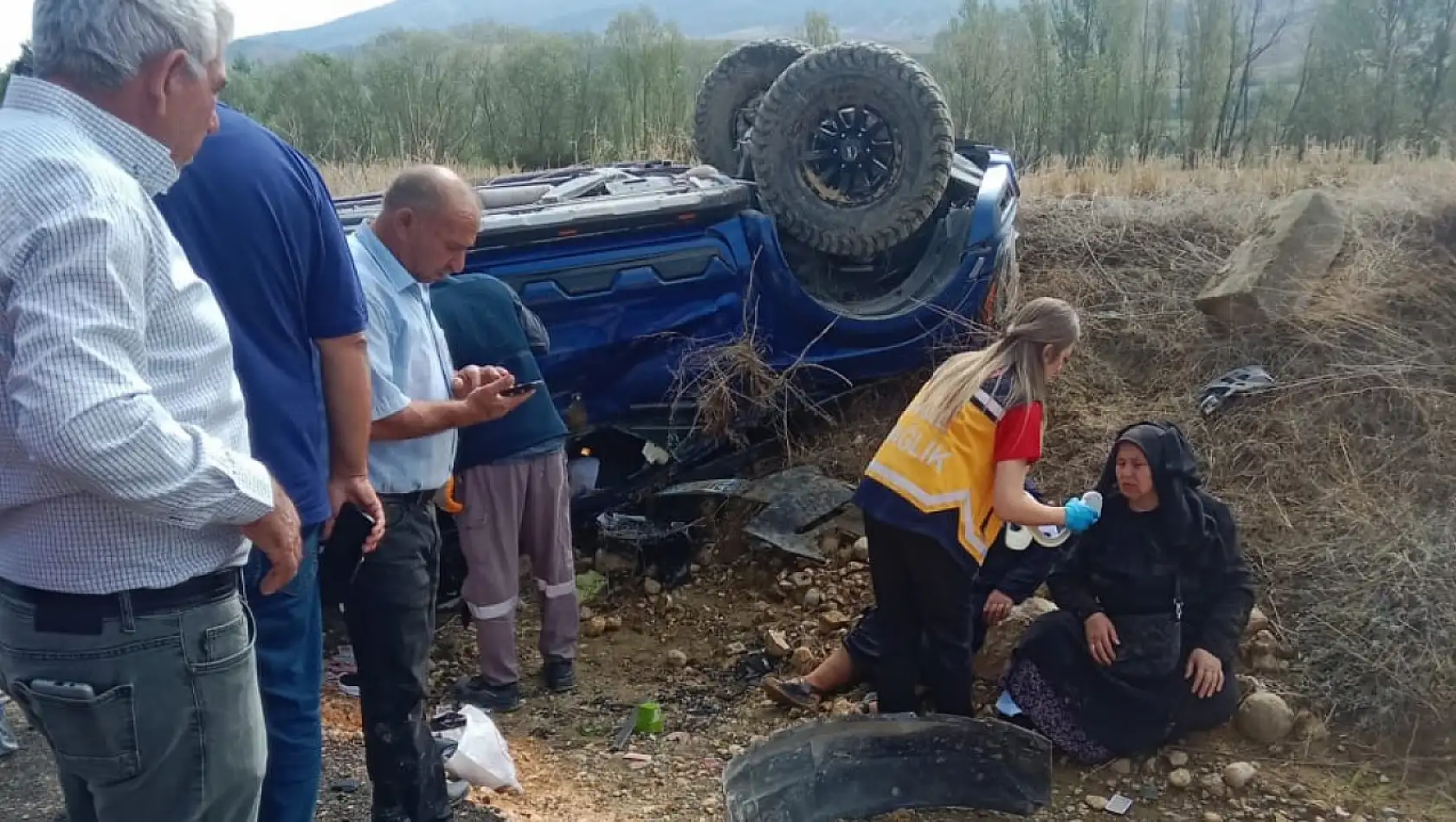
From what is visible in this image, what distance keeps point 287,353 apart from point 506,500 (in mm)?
1776

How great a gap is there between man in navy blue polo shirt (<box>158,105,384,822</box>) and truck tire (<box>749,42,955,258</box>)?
3.07 m

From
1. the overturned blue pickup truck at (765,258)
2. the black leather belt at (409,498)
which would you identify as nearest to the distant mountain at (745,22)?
the overturned blue pickup truck at (765,258)

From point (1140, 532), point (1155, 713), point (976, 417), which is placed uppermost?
point (976, 417)

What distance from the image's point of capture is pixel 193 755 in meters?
1.77

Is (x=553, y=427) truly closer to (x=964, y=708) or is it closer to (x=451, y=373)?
(x=451, y=373)

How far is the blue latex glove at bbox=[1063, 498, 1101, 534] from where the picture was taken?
136 inches

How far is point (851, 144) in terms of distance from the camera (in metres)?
5.34

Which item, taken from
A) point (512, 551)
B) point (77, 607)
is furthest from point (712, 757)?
point (77, 607)

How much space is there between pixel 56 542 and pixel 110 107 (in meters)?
0.61

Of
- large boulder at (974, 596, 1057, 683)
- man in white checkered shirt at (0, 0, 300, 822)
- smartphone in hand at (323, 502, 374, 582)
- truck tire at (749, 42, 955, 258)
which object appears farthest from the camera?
truck tire at (749, 42, 955, 258)

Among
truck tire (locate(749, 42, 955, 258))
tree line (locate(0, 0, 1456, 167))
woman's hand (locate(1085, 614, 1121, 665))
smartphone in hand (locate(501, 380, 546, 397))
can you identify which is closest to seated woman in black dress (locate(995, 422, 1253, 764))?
woman's hand (locate(1085, 614, 1121, 665))

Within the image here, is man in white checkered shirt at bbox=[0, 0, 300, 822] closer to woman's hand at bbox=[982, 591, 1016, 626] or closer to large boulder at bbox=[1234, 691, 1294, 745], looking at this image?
woman's hand at bbox=[982, 591, 1016, 626]

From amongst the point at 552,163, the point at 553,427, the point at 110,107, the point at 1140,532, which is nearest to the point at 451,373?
the point at 553,427

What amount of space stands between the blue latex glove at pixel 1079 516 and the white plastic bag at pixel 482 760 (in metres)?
1.76
